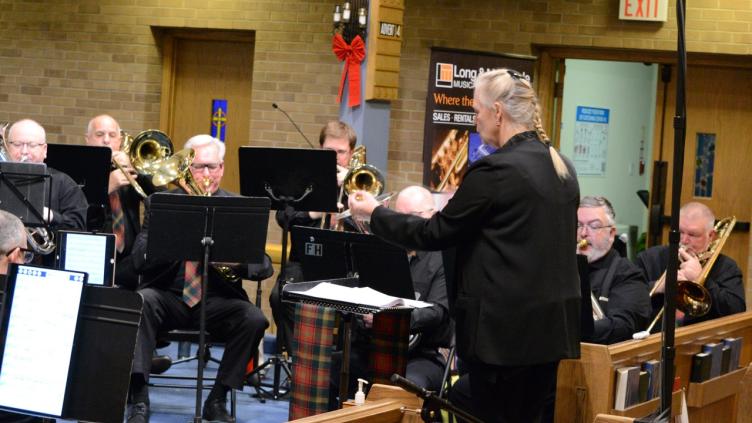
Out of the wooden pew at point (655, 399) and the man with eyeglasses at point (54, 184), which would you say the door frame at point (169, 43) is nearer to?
the man with eyeglasses at point (54, 184)

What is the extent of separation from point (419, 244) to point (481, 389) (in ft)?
1.62

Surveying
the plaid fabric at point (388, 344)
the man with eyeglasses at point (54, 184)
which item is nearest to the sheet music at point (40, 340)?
the plaid fabric at point (388, 344)

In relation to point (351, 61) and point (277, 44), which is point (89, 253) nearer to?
point (351, 61)

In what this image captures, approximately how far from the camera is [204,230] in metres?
5.40

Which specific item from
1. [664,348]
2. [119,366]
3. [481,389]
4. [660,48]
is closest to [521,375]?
[481,389]

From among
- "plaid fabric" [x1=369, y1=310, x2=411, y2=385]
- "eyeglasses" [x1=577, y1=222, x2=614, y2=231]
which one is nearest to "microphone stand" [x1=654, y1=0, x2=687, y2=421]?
"plaid fabric" [x1=369, y1=310, x2=411, y2=385]

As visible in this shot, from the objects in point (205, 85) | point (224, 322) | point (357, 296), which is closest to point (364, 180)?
point (224, 322)

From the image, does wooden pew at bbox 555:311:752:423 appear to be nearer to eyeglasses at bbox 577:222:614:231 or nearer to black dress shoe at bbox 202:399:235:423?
eyeglasses at bbox 577:222:614:231

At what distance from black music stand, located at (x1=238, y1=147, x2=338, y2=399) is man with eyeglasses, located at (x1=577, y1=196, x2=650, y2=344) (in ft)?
4.81

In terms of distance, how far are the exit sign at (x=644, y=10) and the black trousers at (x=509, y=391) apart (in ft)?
17.8

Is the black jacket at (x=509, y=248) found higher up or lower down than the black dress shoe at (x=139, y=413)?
higher up

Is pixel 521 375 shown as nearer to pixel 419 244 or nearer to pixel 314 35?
pixel 419 244

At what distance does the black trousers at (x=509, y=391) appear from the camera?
338cm

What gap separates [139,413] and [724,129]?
5.33 metres
